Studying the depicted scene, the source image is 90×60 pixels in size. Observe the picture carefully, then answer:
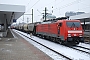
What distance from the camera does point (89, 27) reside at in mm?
47688

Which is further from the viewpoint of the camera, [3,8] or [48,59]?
[3,8]

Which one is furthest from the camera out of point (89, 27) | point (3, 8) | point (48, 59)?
point (89, 27)

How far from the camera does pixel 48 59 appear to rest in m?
11.0

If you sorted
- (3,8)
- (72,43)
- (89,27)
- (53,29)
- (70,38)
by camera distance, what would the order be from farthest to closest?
(89,27) → (3,8) → (53,29) → (72,43) → (70,38)

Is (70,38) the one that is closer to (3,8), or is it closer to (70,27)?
(70,27)

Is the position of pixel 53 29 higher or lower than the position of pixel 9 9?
lower

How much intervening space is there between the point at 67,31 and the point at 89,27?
→ 99.9 ft

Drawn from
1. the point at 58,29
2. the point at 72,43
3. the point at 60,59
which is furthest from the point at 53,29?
the point at 60,59

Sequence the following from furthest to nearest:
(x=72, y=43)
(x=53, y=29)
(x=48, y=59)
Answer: (x=53, y=29)
(x=72, y=43)
(x=48, y=59)

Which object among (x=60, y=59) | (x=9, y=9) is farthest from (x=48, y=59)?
(x=9, y=9)

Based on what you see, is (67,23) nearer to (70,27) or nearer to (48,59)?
(70,27)

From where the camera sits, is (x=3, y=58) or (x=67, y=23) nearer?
(x=3, y=58)

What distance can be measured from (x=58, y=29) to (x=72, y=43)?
6.98ft

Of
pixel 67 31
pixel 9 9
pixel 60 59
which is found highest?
pixel 9 9
